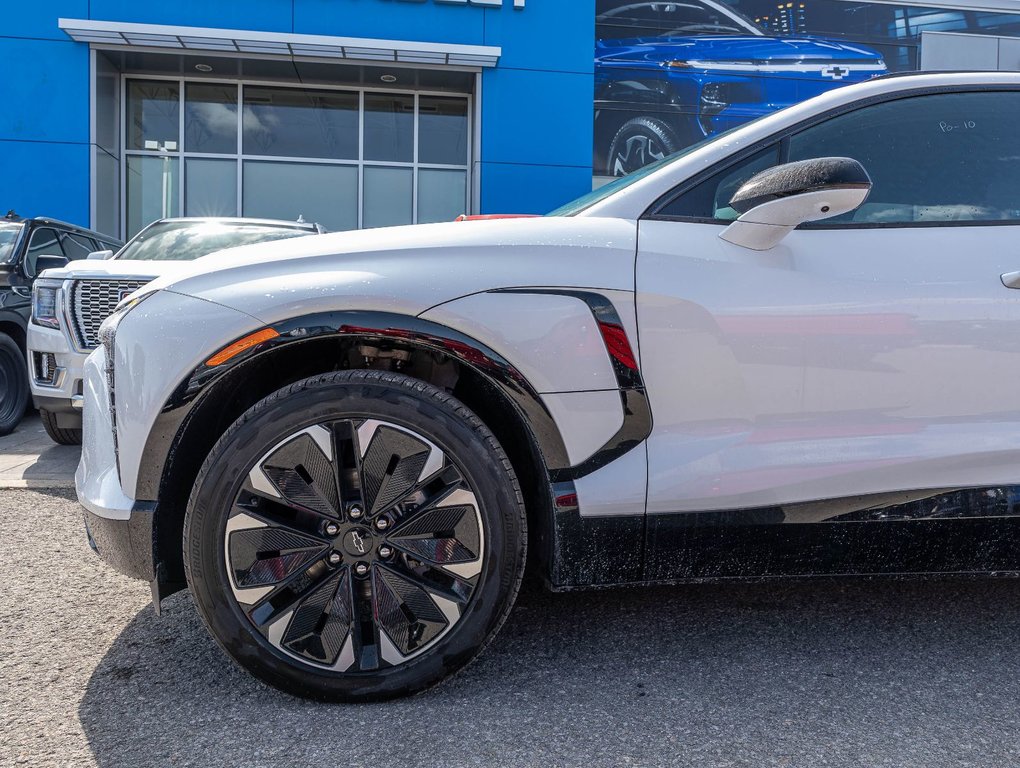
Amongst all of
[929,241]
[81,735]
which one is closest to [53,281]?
[81,735]

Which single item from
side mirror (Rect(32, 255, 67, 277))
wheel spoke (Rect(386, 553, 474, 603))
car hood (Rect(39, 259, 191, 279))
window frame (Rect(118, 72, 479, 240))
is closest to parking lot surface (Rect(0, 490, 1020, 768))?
wheel spoke (Rect(386, 553, 474, 603))

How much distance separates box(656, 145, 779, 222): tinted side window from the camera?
211 cm

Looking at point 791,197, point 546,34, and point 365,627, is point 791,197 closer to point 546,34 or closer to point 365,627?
point 365,627

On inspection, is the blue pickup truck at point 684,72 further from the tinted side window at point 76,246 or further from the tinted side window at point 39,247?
the tinted side window at point 39,247

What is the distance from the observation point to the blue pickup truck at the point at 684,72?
12625mm

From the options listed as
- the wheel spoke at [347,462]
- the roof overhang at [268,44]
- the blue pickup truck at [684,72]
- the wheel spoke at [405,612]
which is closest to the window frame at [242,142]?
the roof overhang at [268,44]

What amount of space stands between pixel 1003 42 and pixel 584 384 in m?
15.5

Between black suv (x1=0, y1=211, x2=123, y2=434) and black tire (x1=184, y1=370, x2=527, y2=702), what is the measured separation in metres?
4.48

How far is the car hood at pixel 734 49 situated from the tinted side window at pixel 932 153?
11.2 m

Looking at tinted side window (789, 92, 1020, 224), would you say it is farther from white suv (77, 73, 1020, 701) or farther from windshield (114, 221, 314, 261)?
windshield (114, 221, 314, 261)

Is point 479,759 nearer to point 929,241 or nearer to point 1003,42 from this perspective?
point 929,241

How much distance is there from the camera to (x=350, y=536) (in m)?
1.94

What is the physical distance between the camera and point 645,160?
1282 centimetres

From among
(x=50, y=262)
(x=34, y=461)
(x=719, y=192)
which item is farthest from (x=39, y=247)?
(x=719, y=192)
